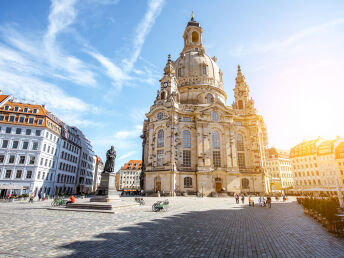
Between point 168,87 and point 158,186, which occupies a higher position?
point 168,87

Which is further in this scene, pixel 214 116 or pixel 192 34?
pixel 192 34

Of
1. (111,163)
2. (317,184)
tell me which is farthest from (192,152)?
(317,184)

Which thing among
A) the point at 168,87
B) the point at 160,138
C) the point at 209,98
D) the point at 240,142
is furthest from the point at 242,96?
the point at 160,138

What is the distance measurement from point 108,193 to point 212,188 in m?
28.5

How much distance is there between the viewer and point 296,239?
9.11 m

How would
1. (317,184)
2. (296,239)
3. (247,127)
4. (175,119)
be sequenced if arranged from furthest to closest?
1. (317,184)
2. (247,127)
3. (175,119)
4. (296,239)

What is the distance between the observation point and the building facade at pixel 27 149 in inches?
1506

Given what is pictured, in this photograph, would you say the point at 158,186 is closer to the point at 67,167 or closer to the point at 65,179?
the point at 65,179

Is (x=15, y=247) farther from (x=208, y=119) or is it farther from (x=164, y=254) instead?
(x=208, y=119)

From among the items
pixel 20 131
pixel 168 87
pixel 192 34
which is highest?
pixel 192 34

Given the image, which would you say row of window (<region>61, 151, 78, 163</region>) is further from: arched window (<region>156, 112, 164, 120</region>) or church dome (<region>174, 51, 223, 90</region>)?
church dome (<region>174, 51, 223, 90</region>)

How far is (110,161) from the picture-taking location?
20297 mm

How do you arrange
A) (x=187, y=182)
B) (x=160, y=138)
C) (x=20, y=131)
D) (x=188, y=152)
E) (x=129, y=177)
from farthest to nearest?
(x=129, y=177) → (x=160, y=138) → (x=188, y=152) → (x=187, y=182) → (x=20, y=131)

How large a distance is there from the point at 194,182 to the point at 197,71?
33888 mm
